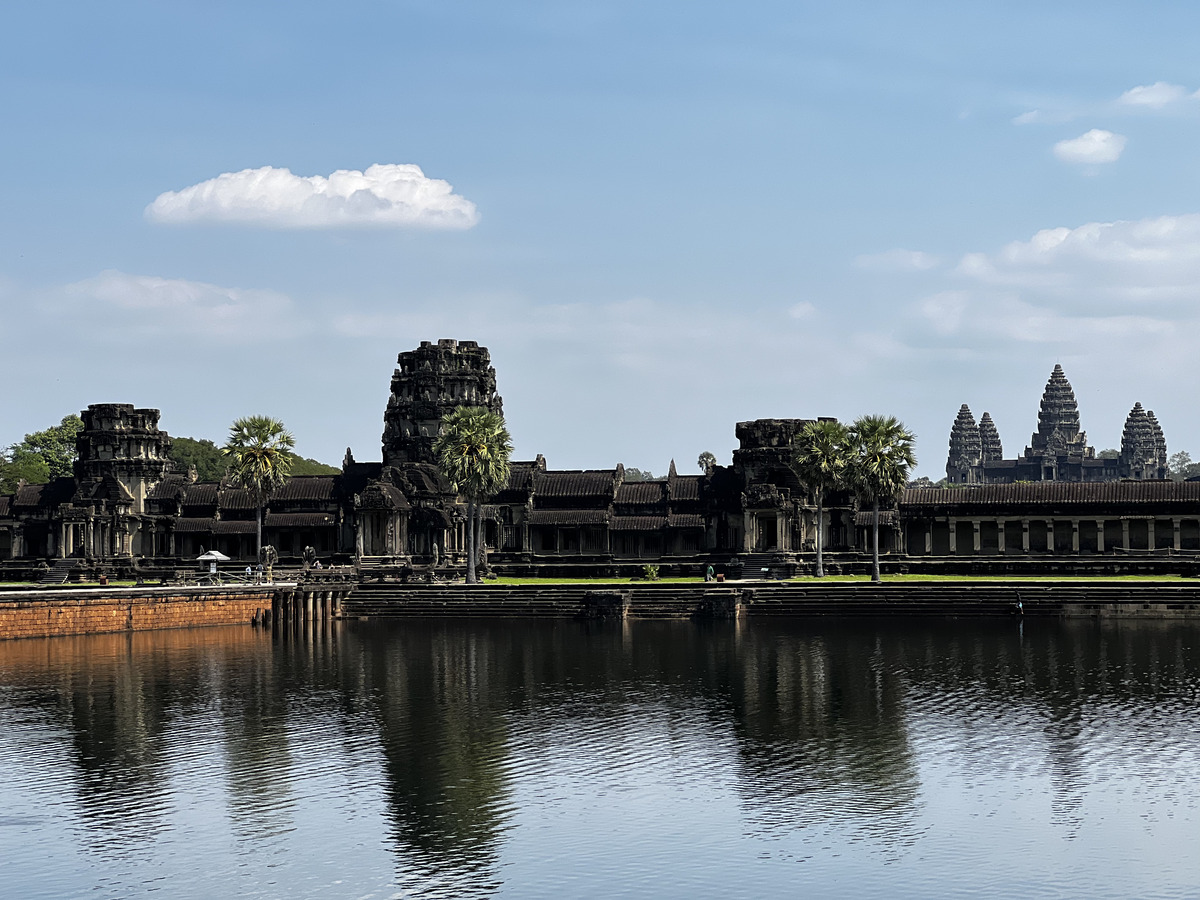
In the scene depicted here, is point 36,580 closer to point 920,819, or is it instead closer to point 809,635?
point 809,635

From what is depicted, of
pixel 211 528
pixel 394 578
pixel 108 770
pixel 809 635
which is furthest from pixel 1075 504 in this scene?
pixel 108 770

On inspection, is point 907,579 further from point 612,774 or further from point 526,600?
point 612,774

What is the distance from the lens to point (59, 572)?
12550cm

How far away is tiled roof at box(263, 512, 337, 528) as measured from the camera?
419ft

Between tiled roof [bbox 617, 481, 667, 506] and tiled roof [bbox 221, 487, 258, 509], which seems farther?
tiled roof [bbox 221, 487, 258, 509]

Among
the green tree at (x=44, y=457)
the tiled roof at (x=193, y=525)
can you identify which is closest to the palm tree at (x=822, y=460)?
the tiled roof at (x=193, y=525)

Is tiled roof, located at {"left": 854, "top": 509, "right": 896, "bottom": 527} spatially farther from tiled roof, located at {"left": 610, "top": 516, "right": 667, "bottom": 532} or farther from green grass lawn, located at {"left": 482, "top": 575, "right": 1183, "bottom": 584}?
tiled roof, located at {"left": 610, "top": 516, "right": 667, "bottom": 532}

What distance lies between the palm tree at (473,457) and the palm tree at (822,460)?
2226 cm

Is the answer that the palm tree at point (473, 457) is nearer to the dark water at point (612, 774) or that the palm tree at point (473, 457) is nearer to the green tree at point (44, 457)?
the dark water at point (612, 774)

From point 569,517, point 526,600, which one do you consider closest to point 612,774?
point 526,600

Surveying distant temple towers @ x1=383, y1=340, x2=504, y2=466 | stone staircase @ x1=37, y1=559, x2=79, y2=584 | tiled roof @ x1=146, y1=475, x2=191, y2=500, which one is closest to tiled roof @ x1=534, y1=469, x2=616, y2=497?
distant temple towers @ x1=383, y1=340, x2=504, y2=466

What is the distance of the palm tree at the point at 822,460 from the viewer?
11069 cm

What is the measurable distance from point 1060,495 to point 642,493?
34253 millimetres

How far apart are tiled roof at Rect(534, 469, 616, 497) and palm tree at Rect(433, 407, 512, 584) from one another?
13.0m
